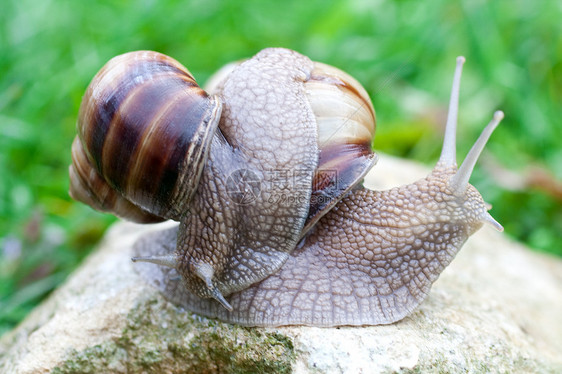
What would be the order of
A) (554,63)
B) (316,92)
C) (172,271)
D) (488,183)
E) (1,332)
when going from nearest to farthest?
(316,92) < (172,271) < (1,332) < (488,183) < (554,63)

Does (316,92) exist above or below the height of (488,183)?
above

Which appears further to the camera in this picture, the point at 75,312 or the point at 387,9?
the point at 387,9

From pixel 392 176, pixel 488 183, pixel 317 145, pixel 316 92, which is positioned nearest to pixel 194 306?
pixel 317 145

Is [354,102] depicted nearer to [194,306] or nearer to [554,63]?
[194,306]

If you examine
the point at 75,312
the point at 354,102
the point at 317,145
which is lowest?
the point at 75,312

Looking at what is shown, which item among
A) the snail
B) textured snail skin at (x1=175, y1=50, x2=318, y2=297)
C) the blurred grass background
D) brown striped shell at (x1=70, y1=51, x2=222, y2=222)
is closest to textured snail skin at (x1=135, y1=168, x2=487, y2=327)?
the snail

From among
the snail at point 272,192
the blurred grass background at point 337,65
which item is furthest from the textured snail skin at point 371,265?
the blurred grass background at point 337,65
